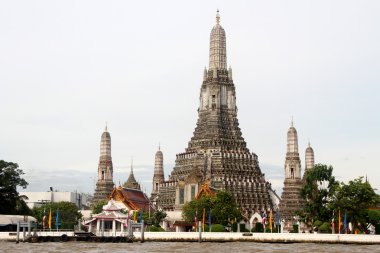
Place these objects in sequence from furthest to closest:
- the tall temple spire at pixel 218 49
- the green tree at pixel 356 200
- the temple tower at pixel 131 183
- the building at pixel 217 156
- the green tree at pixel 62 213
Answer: the temple tower at pixel 131 183 < the tall temple spire at pixel 218 49 < the building at pixel 217 156 < the green tree at pixel 62 213 < the green tree at pixel 356 200

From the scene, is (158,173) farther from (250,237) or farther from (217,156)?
(250,237)

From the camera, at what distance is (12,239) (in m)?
82.9

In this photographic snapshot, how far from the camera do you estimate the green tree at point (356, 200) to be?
8669cm

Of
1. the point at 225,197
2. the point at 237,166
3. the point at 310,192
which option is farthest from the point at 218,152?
the point at 310,192

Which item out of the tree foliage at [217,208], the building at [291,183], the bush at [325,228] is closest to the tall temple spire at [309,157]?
the building at [291,183]

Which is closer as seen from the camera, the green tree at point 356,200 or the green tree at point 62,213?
the green tree at point 356,200

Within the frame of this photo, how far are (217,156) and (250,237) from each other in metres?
48.9

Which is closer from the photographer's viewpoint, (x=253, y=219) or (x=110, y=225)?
(x=110, y=225)

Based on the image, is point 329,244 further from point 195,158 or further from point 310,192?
point 195,158

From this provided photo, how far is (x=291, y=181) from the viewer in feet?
431

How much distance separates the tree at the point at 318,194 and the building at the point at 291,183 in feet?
93.5

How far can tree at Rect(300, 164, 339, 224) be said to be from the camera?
92625 mm

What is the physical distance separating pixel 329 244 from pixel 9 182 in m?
47.0

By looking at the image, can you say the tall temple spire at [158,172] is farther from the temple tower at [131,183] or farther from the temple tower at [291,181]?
the temple tower at [291,181]
